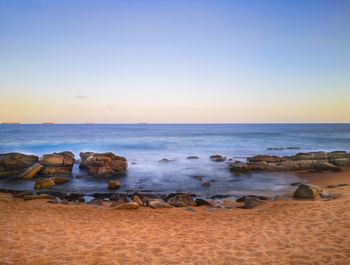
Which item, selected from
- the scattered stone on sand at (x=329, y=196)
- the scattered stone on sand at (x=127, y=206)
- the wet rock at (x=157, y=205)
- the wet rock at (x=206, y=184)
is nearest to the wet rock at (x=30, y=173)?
the scattered stone on sand at (x=127, y=206)

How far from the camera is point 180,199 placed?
16484 mm

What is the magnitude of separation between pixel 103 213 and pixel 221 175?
52.0 ft

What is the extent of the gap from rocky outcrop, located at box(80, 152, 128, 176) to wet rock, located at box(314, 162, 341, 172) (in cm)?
2037

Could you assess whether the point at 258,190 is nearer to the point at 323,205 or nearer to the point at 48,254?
the point at 323,205

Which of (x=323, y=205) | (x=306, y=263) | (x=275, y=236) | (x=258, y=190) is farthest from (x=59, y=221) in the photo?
(x=258, y=190)

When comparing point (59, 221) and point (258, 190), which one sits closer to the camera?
point (59, 221)

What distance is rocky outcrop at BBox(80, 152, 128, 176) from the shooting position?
27.7m

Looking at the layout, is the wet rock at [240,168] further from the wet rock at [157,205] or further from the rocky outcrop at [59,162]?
the rocky outcrop at [59,162]

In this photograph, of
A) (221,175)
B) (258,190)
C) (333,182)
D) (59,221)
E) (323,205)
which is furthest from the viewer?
(221,175)

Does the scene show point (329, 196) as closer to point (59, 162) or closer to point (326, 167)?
point (326, 167)

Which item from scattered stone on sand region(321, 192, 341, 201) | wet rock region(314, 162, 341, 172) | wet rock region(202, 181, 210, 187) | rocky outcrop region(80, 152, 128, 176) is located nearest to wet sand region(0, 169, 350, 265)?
scattered stone on sand region(321, 192, 341, 201)

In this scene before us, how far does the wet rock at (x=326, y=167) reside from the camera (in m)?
27.3

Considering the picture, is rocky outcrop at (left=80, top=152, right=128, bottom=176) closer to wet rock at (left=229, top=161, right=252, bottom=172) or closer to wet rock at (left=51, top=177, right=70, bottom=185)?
wet rock at (left=51, top=177, right=70, bottom=185)

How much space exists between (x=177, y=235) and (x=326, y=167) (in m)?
23.5
